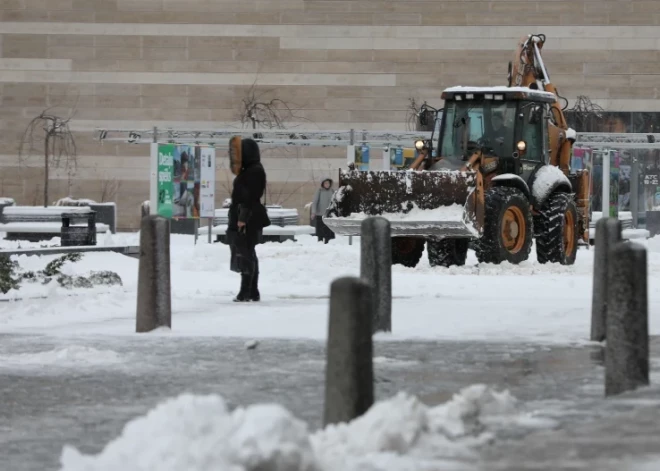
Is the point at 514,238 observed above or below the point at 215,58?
below

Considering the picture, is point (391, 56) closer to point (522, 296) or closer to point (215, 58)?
point (215, 58)

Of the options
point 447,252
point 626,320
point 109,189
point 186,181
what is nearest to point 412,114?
point 109,189

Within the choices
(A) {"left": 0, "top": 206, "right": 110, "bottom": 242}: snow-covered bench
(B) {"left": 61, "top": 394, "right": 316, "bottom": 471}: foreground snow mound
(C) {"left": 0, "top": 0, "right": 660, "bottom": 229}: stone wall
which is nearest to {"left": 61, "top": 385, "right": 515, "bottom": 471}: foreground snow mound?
(B) {"left": 61, "top": 394, "right": 316, "bottom": 471}: foreground snow mound

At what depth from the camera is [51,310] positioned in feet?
53.0

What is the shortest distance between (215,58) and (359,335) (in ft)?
134

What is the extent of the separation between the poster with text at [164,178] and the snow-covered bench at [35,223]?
4.23 metres

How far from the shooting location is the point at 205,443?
6.07m

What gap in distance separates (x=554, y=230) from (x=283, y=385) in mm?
15734

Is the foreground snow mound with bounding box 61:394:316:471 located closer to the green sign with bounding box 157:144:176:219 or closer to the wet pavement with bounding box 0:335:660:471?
the wet pavement with bounding box 0:335:660:471

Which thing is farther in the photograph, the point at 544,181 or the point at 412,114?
the point at 412,114

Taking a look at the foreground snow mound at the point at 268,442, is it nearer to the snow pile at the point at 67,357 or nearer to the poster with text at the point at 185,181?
the snow pile at the point at 67,357

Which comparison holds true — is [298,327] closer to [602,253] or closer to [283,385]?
[602,253]

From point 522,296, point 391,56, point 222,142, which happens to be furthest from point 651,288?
point 391,56

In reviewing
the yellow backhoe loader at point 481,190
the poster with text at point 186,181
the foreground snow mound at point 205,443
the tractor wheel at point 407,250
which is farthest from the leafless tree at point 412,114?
the foreground snow mound at point 205,443
